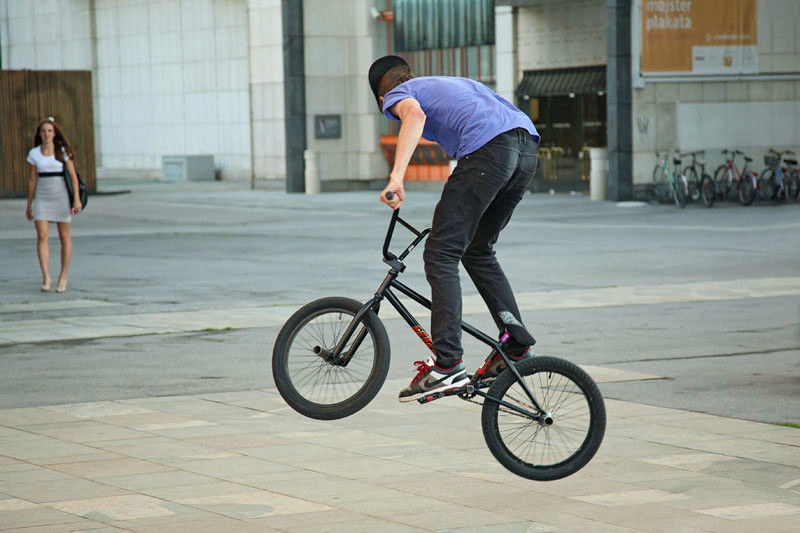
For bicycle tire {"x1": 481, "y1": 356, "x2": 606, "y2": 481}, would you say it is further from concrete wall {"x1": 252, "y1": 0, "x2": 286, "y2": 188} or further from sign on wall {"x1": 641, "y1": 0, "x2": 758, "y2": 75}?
concrete wall {"x1": 252, "y1": 0, "x2": 286, "y2": 188}

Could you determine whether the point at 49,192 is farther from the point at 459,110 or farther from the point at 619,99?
the point at 619,99

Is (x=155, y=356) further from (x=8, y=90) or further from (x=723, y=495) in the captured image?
(x=8, y=90)

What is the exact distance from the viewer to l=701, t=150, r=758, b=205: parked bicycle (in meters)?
29.5

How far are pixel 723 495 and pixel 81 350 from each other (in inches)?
238

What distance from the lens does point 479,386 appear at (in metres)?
6.34

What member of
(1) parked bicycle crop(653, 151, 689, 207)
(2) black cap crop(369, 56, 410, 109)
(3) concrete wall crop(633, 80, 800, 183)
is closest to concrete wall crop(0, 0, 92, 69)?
(3) concrete wall crop(633, 80, 800, 183)

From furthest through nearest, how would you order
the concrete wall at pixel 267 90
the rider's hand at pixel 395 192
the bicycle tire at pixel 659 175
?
1. the concrete wall at pixel 267 90
2. the bicycle tire at pixel 659 175
3. the rider's hand at pixel 395 192

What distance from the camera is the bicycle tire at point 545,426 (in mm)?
6051

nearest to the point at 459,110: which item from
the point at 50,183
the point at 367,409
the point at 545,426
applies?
the point at 545,426

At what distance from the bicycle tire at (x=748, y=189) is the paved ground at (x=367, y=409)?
1073 cm

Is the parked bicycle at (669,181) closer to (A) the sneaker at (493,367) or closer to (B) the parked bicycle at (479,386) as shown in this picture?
(B) the parked bicycle at (479,386)

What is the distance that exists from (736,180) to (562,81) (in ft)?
22.5

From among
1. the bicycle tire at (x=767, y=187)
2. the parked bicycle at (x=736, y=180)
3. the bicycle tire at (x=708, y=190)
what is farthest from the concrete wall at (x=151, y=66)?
the bicycle tire at (x=708, y=190)

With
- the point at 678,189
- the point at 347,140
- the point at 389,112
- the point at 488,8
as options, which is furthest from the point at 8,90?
the point at 389,112
